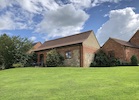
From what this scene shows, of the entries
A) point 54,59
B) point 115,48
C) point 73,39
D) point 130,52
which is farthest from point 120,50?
point 54,59

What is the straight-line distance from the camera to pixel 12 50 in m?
38.8

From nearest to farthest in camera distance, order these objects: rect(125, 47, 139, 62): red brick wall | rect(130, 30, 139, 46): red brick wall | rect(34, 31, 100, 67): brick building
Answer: rect(34, 31, 100, 67): brick building < rect(125, 47, 139, 62): red brick wall < rect(130, 30, 139, 46): red brick wall

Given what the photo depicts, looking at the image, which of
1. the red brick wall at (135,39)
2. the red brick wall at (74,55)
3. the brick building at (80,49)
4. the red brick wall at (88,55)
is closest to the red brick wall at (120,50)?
the brick building at (80,49)

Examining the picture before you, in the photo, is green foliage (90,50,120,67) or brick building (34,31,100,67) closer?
brick building (34,31,100,67)

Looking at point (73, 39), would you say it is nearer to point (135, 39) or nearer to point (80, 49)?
point (80, 49)

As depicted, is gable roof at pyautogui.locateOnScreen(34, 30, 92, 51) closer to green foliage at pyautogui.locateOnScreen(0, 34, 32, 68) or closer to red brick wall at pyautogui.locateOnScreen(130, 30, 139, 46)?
green foliage at pyautogui.locateOnScreen(0, 34, 32, 68)

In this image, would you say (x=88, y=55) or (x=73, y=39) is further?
(x=73, y=39)

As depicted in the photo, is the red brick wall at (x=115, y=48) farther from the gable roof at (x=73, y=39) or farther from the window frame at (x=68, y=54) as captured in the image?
the window frame at (x=68, y=54)

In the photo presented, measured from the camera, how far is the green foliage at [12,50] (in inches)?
1534

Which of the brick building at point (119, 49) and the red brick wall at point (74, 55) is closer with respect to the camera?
the red brick wall at point (74, 55)

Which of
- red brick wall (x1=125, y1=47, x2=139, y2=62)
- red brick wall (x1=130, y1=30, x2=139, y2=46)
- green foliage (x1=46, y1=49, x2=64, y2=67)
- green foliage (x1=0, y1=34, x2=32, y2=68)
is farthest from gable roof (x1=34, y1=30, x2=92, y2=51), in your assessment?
red brick wall (x1=130, y1=30, x2=139, y2=46)

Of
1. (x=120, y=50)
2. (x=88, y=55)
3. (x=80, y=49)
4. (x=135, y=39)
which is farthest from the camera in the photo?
(x=135, y=39)

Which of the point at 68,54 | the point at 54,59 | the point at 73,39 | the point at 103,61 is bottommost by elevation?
the point at 103,61

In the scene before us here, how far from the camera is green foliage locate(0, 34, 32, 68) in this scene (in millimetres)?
38969
